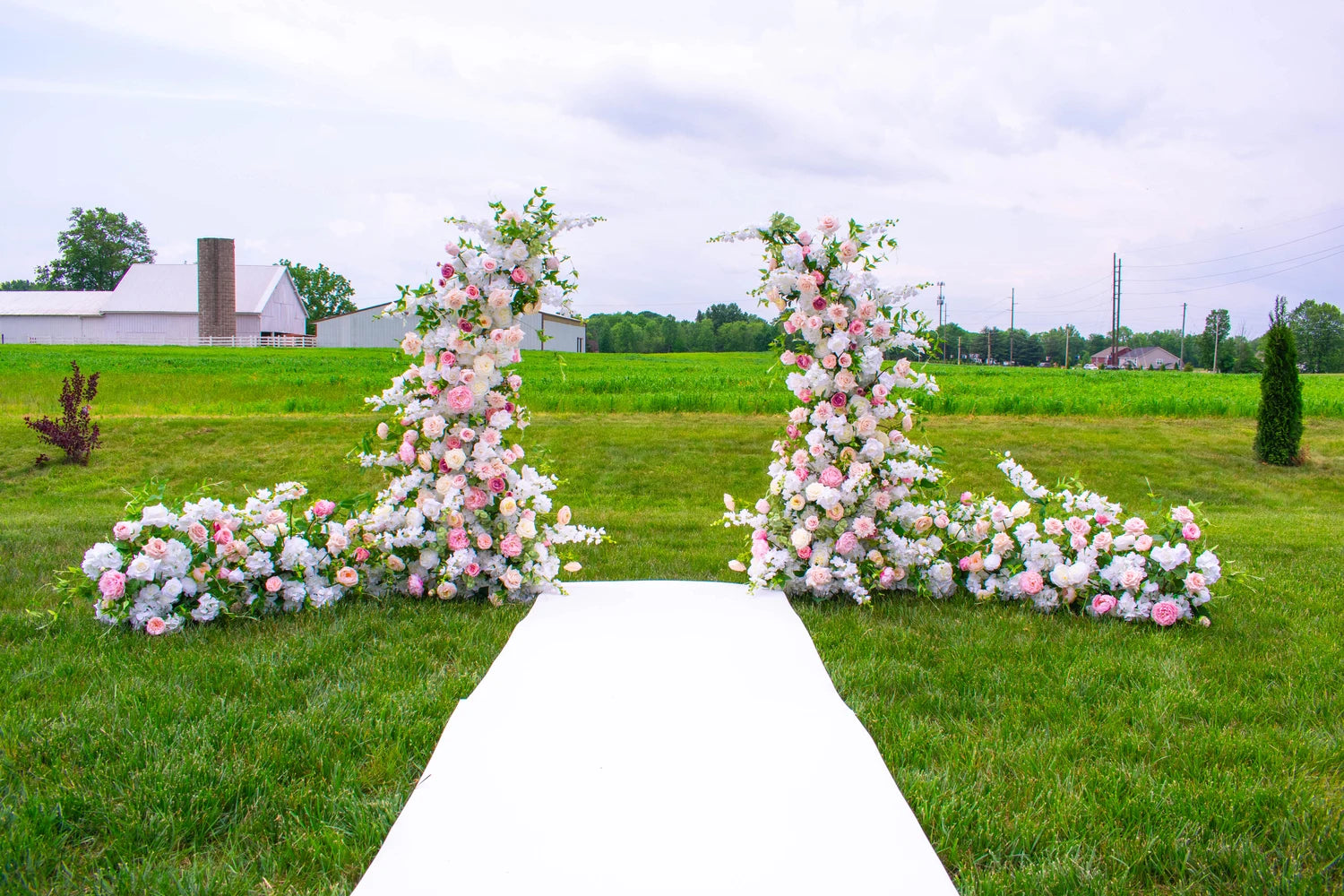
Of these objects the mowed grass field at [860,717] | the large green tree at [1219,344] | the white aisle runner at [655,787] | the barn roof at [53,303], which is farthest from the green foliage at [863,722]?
the large green tree at [1219,344]

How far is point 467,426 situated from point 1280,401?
10877 mm

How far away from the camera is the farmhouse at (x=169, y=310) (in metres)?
40.6

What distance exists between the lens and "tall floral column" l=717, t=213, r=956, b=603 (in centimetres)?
477

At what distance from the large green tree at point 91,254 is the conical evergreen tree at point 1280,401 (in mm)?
68372

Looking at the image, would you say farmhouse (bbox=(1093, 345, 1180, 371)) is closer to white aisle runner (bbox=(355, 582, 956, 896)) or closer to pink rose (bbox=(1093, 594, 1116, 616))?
pink rose (bbox=(1093, 594, 1116, 616))

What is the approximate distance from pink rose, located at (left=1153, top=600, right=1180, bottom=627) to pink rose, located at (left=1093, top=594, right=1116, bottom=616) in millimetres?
217

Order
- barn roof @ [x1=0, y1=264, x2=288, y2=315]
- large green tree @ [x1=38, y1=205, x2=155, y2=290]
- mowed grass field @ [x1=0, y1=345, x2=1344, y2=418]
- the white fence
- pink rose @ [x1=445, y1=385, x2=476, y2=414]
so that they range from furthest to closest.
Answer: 1. large green tree @ [x1=38, y1=205, x2=155, y2=290]
2. barn roof @ [x1=0, y1=264, x2=288, y2=315]
3. the white fence
4. mowed grass field @ [x1=0, y1=345, x2=1344, y2=418]
5. pink rose @ [x1=445, y1=385, x2=476, y2=414]

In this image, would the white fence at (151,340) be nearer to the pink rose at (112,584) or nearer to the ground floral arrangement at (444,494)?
the ground floral arrangement at (444,494)

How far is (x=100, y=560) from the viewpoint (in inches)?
161

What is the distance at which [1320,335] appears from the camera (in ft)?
228

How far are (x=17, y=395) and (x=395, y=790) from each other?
54.3 feet

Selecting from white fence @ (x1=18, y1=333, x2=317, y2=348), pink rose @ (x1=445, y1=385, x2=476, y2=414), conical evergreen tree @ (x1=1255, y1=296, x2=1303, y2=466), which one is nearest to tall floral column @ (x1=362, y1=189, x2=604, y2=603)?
pink rose @ (x1=445, y1=385, x2=476, y2=414)

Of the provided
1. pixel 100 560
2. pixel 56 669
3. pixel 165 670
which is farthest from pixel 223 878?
pixel 100 560

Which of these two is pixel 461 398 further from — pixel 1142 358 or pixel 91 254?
pixel 1142 358
